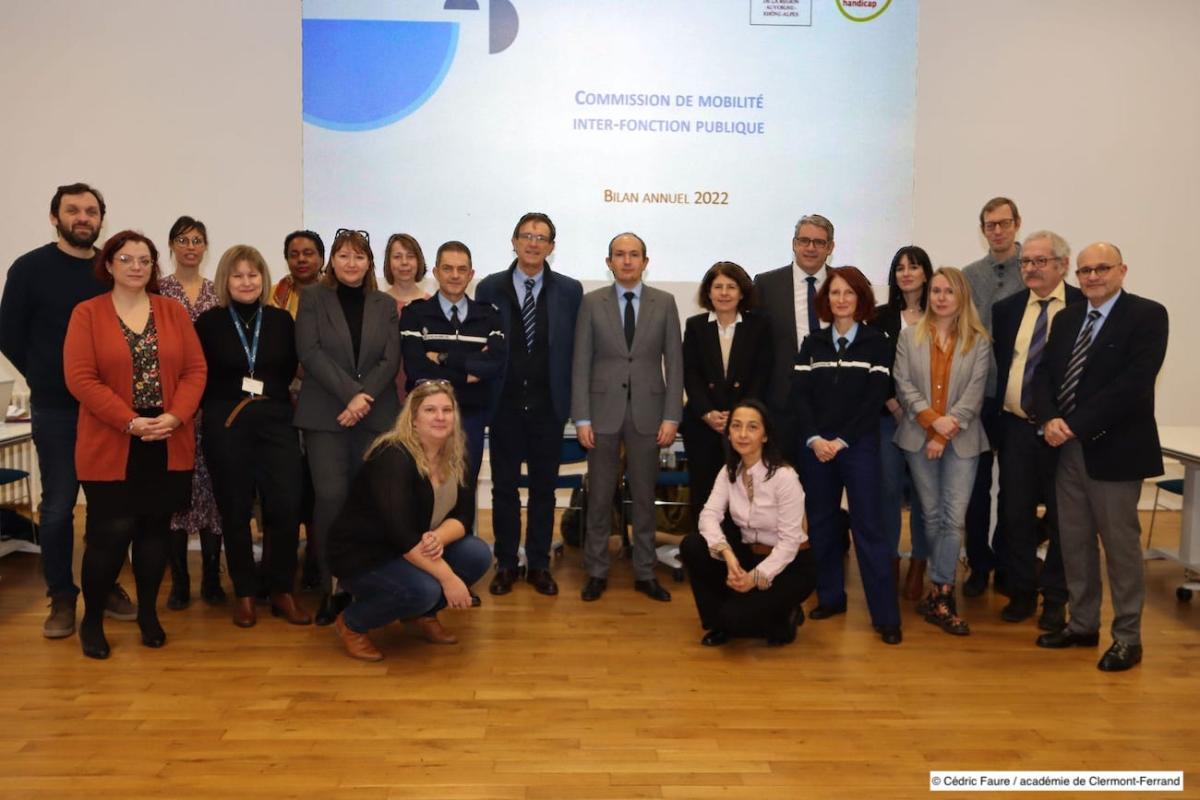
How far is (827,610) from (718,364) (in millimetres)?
1124

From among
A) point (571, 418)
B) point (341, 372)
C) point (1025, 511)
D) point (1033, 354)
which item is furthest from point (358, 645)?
point (1033, 354)

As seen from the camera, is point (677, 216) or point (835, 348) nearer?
point (835, 348)

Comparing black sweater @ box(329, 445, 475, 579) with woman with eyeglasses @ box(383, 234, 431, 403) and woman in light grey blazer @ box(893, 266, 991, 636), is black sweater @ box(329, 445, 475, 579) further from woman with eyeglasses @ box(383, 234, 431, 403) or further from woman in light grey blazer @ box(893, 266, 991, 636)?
woman in light grey blazer @ box(893, 266, 991, 636)

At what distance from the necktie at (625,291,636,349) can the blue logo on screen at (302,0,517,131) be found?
95.1 inches

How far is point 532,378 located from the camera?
4164mm

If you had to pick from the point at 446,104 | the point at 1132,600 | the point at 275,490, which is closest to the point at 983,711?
the point at 1132,600

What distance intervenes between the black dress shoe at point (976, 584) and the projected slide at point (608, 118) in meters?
2.26

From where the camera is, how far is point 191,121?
591cm

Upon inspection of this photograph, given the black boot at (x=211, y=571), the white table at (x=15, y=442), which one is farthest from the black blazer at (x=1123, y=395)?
the white table at (x=15, y=442)

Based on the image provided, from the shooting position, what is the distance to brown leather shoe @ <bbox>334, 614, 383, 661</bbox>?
11.3 ft

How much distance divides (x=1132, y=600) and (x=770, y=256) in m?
3.05

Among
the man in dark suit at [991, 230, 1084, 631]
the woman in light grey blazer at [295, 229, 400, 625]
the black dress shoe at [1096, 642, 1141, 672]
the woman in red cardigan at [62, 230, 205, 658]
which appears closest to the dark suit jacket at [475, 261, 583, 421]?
the woman in light grey blazer at [295, 229, 400, 625]

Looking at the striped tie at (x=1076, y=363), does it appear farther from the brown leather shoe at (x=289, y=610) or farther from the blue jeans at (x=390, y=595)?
the brown leather shoe at (x=289, y=610)

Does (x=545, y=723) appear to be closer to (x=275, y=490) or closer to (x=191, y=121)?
(x=275, y=490)
